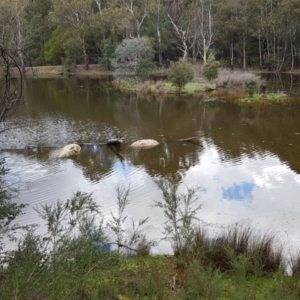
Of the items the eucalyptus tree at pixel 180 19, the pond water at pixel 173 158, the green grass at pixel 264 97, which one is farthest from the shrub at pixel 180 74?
the eucalyptus tree at pixel 180 19

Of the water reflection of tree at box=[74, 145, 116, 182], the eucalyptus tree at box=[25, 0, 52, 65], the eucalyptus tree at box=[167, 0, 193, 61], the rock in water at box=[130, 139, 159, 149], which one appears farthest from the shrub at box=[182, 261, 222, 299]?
the eucalyptus tree at box=[25, 0, 52, 65]

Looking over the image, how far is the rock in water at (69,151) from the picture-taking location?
14.6m

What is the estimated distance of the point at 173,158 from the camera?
14.2m

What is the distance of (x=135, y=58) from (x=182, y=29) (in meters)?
12.4

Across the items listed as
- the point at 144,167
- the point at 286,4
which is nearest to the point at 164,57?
the point at 286,4

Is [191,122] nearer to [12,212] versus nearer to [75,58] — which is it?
[12,212]

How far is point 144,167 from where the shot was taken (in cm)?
1336

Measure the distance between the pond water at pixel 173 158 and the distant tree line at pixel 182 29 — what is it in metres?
17.7

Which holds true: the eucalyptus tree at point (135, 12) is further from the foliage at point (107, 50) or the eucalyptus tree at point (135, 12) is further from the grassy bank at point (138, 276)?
the grassy bank at point (138, 276)

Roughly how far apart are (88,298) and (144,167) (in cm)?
874

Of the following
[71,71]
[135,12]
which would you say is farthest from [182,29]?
[71,71]

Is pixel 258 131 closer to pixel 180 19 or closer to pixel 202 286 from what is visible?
pixel 202 286

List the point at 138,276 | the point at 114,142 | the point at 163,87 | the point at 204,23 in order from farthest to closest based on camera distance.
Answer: the point at 204,23 → the point at 163,87 → the point at 114,142 → the point at 138,276

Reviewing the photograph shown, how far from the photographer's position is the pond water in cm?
997
